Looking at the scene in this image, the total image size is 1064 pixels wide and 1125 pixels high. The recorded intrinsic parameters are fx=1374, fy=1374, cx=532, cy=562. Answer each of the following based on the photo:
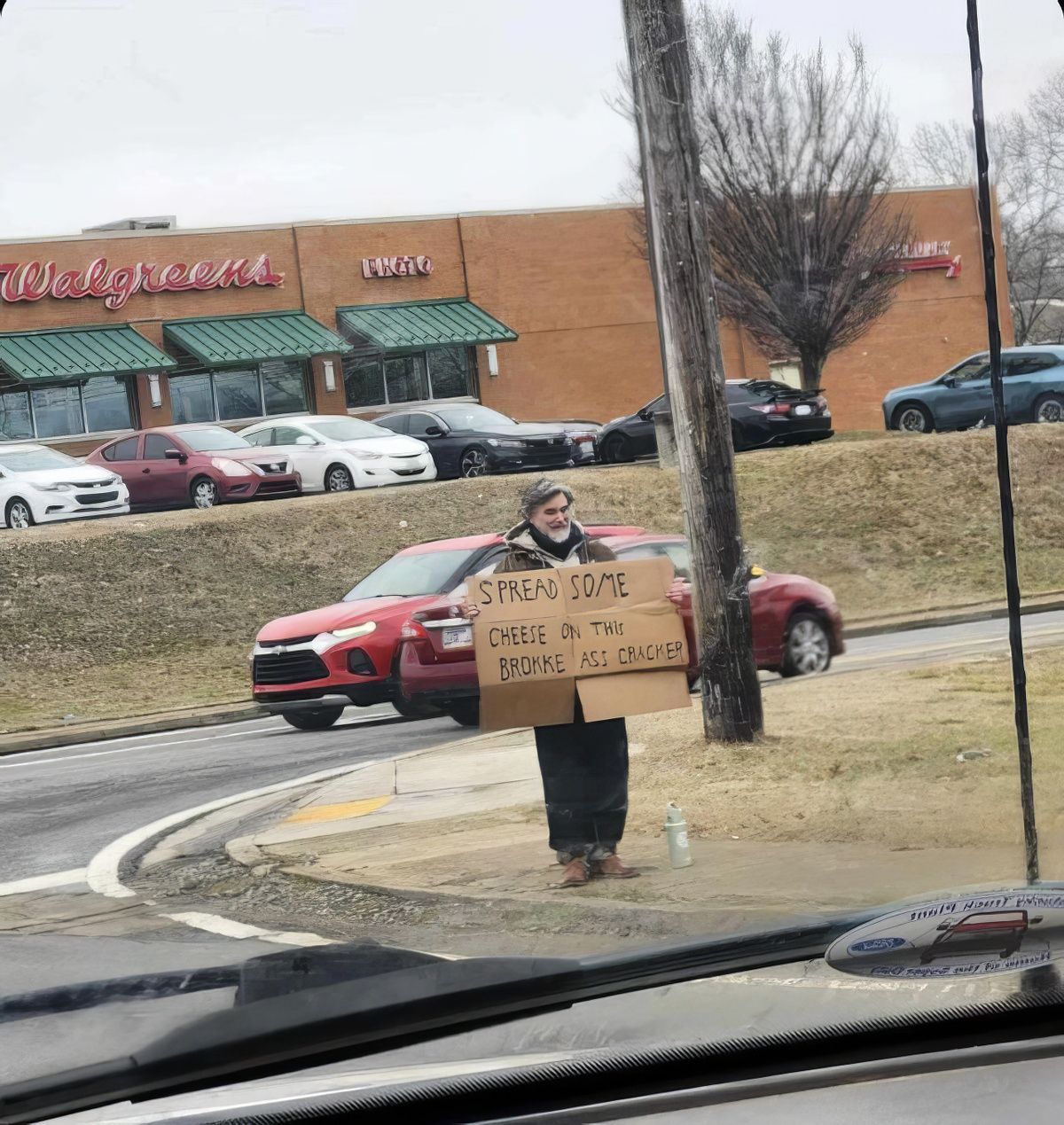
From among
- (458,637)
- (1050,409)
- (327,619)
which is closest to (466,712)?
(458,637)

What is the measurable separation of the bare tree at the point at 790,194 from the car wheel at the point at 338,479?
3.33 ft

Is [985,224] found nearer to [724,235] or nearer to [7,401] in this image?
[724,235]

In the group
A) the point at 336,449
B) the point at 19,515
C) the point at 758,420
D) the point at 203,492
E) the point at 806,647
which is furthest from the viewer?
the point at 806,647

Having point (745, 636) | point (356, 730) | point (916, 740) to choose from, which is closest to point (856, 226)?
point (745, 636)

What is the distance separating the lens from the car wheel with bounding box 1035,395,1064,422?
3062mm

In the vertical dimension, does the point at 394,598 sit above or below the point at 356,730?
above

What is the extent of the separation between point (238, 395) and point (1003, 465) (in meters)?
1.81

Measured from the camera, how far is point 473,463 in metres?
2.36

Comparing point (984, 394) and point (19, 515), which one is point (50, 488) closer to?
point (19, 515)

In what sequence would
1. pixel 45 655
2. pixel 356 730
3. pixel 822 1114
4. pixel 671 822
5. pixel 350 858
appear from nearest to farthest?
pixel 822 1114 < pixel 45 655 < pixel 356 730 < pixel 350 858 < pixel 671 822

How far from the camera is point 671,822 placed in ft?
8.91

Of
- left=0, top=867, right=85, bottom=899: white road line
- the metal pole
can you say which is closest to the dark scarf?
left=0, top=867, right=85, bottom=899: white road line

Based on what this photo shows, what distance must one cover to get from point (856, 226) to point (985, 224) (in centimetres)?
36

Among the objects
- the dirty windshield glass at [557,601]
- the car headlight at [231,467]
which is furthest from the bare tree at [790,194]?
the car headlight at [231,467]
